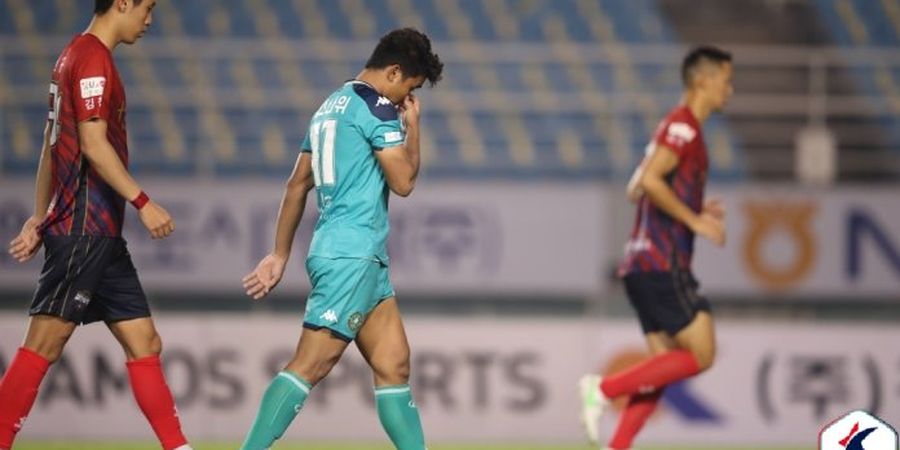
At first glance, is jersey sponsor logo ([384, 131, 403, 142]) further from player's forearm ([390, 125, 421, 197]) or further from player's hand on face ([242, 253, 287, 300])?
player's hand on face ([242, 253, 287, 300])

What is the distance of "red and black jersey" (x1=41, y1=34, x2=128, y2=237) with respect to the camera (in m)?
6.30

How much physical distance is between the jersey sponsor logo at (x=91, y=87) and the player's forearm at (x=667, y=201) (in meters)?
2.97

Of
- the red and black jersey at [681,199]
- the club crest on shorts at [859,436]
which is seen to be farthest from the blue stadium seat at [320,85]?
the club crest on shorts at [859,436]

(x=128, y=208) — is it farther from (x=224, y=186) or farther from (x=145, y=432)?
(x=145, y=432)

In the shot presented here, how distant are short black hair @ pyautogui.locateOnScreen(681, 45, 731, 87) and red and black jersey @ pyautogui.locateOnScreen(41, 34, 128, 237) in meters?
3.22

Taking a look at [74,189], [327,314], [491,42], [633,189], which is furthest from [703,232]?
[491,42]

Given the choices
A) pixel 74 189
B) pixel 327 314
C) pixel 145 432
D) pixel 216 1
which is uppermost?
pixel 216 1

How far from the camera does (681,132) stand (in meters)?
8.30

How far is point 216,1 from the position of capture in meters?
15.1

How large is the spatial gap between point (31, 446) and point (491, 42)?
662 centimetres

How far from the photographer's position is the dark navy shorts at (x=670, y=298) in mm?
8305

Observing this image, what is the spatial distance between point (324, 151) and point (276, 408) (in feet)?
→ 3.13

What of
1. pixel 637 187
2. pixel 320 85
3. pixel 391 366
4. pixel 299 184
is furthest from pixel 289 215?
pixel 320 85

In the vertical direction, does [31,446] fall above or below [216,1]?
below
